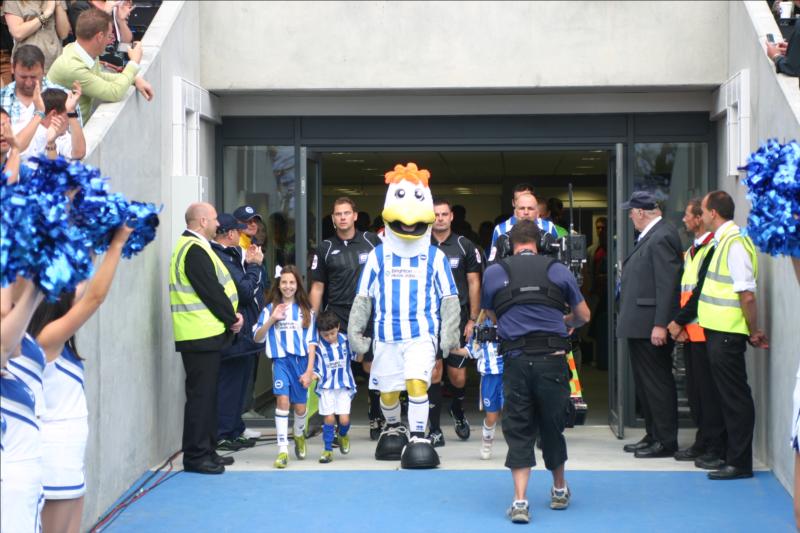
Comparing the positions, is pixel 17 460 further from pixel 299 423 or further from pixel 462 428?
pixel 462 428

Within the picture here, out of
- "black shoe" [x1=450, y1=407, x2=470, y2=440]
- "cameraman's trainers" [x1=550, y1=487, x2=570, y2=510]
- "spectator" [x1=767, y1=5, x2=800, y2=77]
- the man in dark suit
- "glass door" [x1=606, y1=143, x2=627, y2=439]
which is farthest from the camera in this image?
"glass door" [x1=606, y1=143, x2=627, y2=439]

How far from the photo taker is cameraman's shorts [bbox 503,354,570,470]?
7.11 m

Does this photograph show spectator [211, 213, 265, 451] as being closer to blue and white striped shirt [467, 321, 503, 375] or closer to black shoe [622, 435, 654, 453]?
blue and white striped shirt [467, 321, 503, 375]

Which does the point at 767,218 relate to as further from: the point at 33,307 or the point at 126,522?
the point at 126,522

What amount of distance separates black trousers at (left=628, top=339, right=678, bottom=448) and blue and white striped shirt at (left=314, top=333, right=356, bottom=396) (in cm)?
227

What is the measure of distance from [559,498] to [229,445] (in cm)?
327

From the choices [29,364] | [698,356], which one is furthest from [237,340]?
[29,364]

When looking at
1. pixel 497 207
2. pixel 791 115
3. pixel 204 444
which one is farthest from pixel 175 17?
pixel 497 207

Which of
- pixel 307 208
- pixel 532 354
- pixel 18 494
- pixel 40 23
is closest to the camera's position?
pixel 18 494

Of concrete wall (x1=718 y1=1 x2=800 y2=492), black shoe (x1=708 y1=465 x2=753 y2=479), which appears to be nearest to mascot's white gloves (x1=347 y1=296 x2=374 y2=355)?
black shoe (x1=708 y1=465 x2=753 y2=479)

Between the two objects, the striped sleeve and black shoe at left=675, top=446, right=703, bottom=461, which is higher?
the striped sleeve

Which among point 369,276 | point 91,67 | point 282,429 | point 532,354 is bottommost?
point 282,429

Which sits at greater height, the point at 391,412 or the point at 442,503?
the point at 391,412

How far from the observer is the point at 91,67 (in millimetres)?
8094
